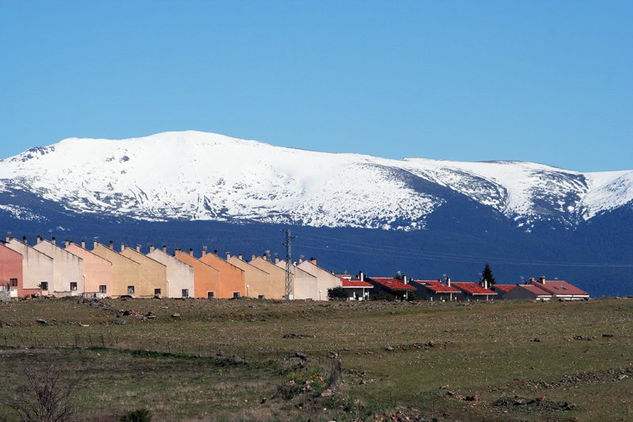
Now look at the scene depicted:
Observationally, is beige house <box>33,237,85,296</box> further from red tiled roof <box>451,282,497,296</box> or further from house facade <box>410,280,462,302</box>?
red tiled roof <box>451,282,497,296</box>

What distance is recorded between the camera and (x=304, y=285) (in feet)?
384

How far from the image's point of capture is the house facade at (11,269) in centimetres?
8778

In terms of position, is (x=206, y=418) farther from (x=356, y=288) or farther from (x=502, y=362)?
(x=356, y=288)

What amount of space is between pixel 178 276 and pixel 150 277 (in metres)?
3.40

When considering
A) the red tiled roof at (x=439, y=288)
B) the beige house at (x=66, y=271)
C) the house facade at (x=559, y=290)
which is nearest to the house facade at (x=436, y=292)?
the red tiled roof at (x=439, y=288)

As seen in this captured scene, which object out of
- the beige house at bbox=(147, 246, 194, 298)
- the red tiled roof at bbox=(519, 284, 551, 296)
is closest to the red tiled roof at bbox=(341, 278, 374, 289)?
the red tiled roof at bbox=(519, 284, 551, 296)

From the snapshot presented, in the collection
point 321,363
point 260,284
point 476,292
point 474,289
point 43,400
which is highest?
A: point 260,284

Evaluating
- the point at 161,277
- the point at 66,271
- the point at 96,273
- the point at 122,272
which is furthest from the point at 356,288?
the point at 66,271

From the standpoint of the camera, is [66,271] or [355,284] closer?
[66,271]

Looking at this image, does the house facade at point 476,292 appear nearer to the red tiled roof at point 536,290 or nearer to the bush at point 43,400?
the red tiled roof at point 536,290

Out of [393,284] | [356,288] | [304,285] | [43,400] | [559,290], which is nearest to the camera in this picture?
[43,400]

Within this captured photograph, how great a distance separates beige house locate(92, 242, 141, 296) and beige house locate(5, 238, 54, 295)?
7.63 m

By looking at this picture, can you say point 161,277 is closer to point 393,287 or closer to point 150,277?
point 150,277

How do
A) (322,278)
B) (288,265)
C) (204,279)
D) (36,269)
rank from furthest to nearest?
(322,278) < (204,279) < (288,265) < (36,269)
